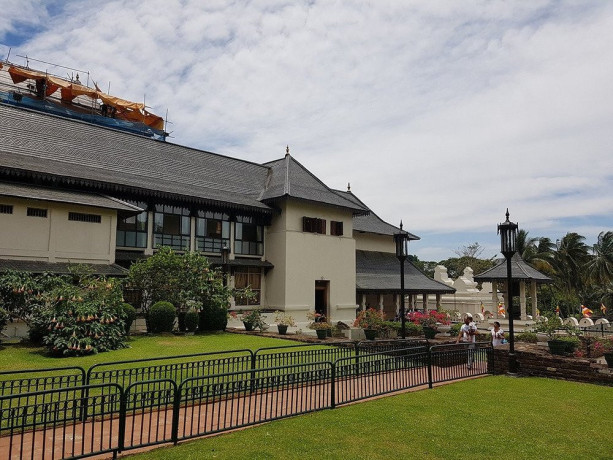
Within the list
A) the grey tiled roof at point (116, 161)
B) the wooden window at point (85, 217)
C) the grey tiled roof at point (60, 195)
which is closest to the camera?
the grey tiled roof at point (60, 195)

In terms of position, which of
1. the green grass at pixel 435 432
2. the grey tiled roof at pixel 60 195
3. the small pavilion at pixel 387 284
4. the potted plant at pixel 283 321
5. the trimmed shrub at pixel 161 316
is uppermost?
the grey tiled roof at pixel 60 195

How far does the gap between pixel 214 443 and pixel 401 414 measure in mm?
3577

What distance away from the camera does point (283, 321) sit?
24703 millimetres

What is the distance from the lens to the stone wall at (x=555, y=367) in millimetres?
12594

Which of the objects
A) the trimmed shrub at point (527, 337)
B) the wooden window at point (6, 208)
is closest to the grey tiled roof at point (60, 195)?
the wooden window at point (6, 208)

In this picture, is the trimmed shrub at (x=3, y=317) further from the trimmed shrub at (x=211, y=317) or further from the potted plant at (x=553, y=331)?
the potted plant at (x=553, y=331)

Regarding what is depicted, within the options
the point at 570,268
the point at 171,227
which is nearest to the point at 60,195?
the point at 171,227

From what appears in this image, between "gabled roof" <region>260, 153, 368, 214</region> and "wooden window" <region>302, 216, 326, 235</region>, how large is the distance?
4.17ft

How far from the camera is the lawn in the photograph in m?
13.3

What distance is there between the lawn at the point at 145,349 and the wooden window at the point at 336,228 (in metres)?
11.4

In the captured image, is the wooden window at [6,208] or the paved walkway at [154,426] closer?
the paved walkway at [154,426]

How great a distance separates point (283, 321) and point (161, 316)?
691cm

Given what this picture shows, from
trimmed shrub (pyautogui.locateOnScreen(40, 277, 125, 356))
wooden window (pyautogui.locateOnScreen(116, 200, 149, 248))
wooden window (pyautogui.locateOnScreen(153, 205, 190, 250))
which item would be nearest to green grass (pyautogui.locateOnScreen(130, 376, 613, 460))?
trimmed shrub (pyautogui.locateOnScreen(40, 277, 125, 356))

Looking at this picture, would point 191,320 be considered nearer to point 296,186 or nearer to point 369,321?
point 369,321
